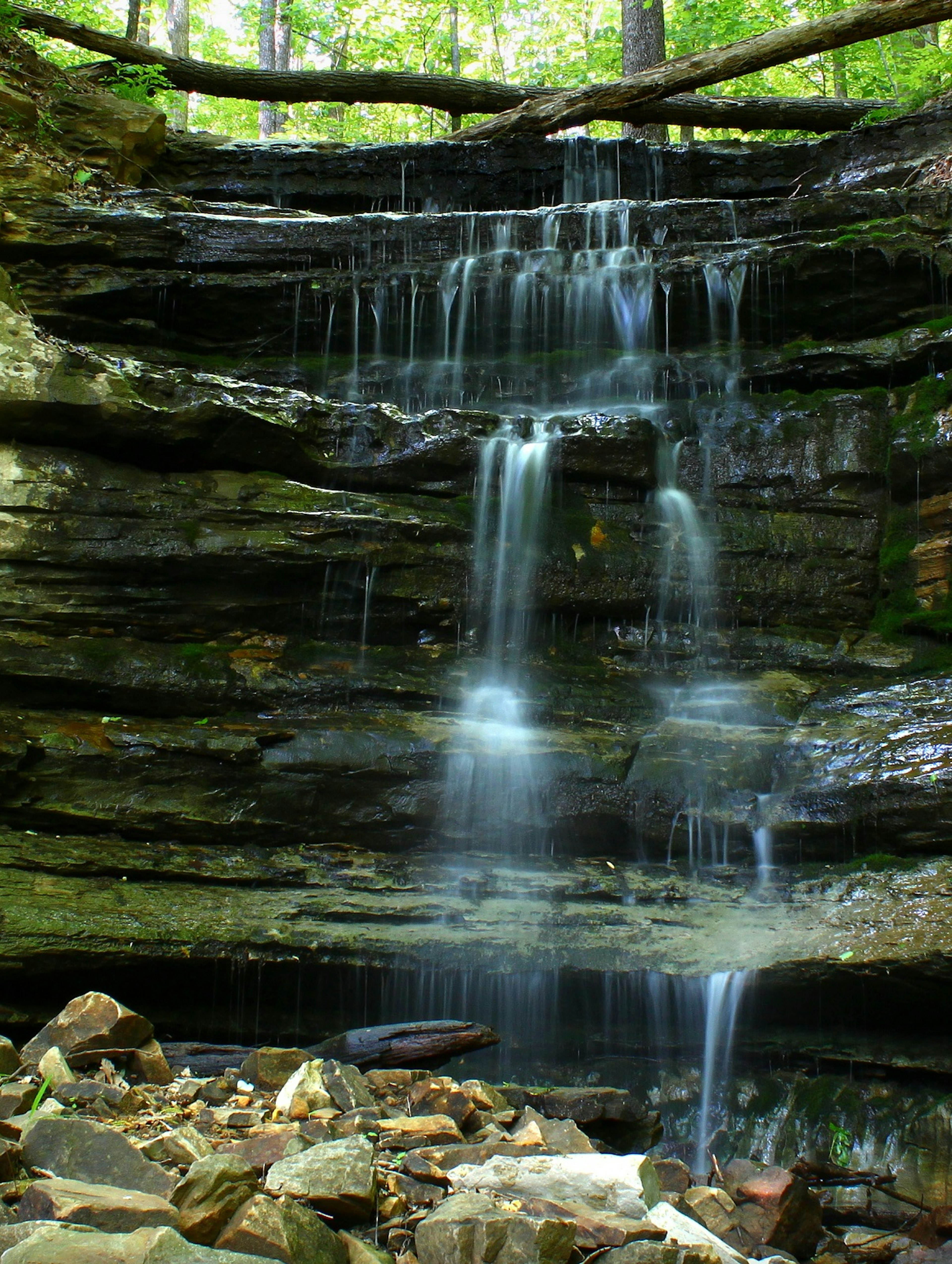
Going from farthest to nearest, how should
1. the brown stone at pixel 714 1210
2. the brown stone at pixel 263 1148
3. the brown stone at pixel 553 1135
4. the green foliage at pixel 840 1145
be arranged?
the green foliage at pixel 840 1145
the brown stone at pixel 553 1135
the brown stone at pixel 714 1210
the brown stone at pixel 263 1148

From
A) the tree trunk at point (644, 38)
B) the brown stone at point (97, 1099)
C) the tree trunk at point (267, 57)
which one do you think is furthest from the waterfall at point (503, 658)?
the tree trunk at point (267, 57)

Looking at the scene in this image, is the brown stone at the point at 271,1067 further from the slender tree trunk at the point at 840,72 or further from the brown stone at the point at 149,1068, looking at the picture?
the slender tree trunk at the point at 840,72

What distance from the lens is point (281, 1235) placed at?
8.99 ft

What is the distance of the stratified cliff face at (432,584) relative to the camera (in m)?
6.21

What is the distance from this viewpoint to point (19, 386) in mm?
Answer: 7562

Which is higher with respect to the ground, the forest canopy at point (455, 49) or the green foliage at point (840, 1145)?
the forest canopy at point (455, 49)

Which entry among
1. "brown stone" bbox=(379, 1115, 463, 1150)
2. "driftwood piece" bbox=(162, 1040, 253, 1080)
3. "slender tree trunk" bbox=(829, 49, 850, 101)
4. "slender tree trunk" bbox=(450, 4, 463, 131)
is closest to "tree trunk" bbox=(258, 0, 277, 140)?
"slender tree trunk" bbox=(450, 4, 463, 131)

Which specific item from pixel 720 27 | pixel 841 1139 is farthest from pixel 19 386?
pixel 720 27

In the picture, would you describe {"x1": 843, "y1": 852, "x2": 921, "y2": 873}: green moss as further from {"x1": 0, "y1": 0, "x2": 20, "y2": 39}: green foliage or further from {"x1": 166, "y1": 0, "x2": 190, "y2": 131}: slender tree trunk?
{"x1": 166, "y1": 0, "x2": 190, "y2": 131}: slender tree trunk

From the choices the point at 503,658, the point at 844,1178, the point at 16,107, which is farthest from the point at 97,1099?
the point at 16,107

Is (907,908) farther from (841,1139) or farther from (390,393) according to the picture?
(390,393)

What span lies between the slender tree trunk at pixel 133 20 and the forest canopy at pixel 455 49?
0.04 metres

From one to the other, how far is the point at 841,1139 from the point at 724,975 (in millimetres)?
1120

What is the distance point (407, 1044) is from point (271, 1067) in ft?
2.69
